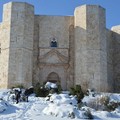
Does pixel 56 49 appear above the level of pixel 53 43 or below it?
below

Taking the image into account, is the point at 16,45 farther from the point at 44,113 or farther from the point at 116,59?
the point at 44,113

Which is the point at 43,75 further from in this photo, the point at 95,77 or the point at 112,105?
the point at 112,105

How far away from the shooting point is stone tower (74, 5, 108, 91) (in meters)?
31.1

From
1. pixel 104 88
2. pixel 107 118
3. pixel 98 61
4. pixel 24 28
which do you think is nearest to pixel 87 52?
pixel 98 61

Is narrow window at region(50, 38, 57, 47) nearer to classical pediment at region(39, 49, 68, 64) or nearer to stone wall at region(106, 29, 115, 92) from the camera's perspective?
classical pediment at region(39, 49, 68, 64)

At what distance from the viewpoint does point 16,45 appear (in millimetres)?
31141

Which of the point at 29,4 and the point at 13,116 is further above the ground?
the point at 29,4

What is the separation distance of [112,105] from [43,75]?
15.5 meters

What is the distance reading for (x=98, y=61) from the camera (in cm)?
3141

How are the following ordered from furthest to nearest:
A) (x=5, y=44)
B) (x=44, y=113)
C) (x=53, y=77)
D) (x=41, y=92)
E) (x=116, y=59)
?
1. (x=116, y=59)
2. (x=53, y=77)
3. (x=5, y=44)
4. (x=41, y=92)
5. (x=44, y=113)

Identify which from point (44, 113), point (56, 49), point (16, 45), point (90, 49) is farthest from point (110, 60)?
point (44, 113)

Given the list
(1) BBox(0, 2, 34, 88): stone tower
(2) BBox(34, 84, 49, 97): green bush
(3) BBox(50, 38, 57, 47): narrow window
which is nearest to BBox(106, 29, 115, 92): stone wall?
(3) BBox(50, 38, 57, 47): narrow window

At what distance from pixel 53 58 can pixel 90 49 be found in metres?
3.66

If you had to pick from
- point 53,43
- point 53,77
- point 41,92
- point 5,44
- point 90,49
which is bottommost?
point 41,92
